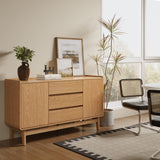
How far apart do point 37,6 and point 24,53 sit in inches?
33.8

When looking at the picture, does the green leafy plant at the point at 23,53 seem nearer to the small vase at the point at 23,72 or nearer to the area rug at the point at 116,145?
the small vase at the point at 23,72

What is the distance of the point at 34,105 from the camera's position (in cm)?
392

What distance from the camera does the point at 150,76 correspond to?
632 cm

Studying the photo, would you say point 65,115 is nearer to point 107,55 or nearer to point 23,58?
point 23,58

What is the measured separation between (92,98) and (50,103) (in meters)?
0.76

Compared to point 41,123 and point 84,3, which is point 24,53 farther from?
point 84,3

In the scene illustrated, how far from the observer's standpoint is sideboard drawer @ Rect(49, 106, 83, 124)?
13.5 feet

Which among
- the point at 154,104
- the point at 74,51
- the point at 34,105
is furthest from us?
the point at 74,51

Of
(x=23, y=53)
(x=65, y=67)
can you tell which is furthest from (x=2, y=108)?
(x=65, y=67)

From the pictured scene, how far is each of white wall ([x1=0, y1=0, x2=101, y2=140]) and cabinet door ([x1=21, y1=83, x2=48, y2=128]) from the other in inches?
19.4

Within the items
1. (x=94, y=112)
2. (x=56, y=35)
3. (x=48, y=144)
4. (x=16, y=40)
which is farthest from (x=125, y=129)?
(x=16, y=40)

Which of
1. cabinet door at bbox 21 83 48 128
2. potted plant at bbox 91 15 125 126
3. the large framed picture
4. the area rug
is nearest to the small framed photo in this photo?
the large framed picture

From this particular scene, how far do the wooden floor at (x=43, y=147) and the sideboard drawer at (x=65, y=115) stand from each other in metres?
0.27

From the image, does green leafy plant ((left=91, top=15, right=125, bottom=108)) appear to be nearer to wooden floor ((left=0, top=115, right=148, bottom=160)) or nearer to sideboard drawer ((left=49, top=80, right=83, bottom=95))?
sideboard drawer ((left=49, top=80, right=83, bottom=95))
